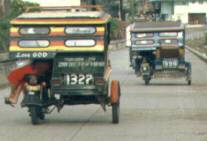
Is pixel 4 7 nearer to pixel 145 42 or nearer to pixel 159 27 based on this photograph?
pixel 159 27

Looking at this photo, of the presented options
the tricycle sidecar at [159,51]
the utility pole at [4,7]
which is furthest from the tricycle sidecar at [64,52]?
the utility pole at [4,7]

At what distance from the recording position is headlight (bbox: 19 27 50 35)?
16.4 m

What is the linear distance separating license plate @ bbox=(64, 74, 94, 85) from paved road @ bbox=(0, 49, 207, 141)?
2.79 ft

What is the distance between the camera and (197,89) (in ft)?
90.5

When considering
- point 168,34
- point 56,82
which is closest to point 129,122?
point 56,82

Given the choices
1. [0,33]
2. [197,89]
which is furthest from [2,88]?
[0,33]

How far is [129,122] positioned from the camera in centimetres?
1702

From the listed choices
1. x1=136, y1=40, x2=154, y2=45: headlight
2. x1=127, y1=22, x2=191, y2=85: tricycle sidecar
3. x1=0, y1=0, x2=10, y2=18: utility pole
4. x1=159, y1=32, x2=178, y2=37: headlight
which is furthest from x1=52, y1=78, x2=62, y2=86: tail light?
x1=0, y1=0, x2=10, y2=18: utility pole

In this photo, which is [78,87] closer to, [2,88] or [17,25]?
[17,25]

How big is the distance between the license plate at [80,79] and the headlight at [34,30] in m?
0.98

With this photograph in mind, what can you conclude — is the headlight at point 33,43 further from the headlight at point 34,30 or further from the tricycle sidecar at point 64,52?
the headlight at point 34,30

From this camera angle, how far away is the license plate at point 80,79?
16422mm

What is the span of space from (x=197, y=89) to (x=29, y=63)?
1192 cm

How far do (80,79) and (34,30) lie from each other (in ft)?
4.39
